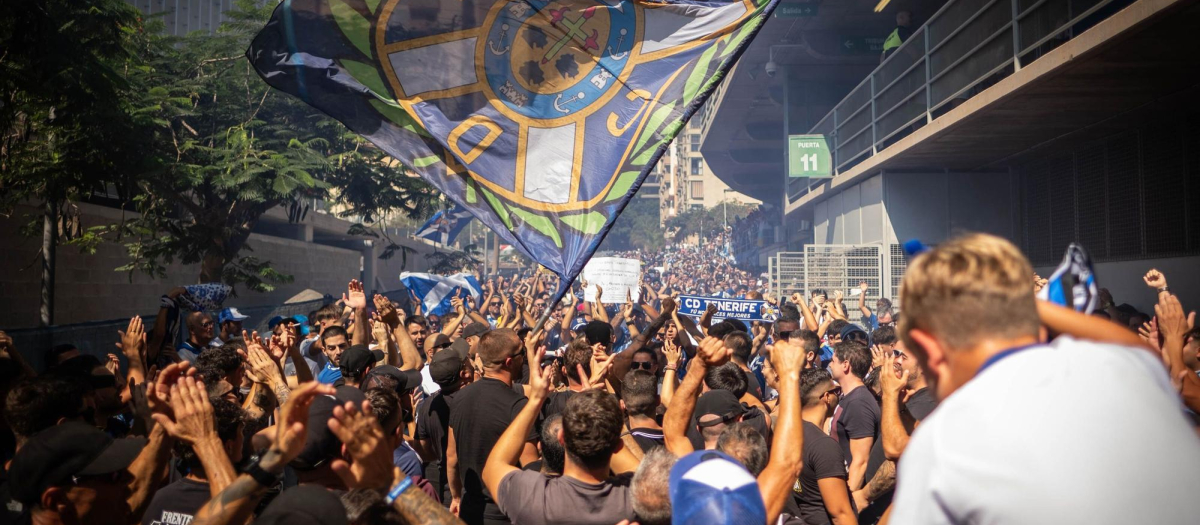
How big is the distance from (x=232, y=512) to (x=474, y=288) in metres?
14.8

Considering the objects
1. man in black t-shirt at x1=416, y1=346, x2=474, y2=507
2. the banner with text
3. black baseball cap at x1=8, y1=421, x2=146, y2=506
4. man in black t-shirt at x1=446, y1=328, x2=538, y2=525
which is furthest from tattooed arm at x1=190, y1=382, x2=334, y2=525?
the banner with text

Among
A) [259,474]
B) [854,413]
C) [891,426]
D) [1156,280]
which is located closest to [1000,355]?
[259,474]

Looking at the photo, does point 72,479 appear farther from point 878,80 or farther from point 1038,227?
point 878,80

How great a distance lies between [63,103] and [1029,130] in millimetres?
14534

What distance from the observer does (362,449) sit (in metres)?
2.50

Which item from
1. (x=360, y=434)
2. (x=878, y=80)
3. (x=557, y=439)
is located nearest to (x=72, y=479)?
(x=360, y=434)

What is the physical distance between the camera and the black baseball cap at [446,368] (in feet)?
19.1

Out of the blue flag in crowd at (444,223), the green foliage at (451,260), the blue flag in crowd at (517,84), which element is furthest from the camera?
the green foliage at (451,260)

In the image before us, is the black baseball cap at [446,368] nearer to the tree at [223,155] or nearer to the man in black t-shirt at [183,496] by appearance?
the man in black t-shirt at [183,496]

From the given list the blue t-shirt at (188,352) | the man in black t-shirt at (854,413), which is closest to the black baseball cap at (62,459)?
the man in black t-shirt at (854,413)

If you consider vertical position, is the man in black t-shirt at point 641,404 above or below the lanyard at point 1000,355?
below

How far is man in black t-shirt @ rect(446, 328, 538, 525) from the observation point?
16.1ft

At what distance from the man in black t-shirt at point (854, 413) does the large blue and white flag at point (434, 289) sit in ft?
36.3

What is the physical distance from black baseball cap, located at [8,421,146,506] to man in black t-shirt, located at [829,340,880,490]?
155 inches
